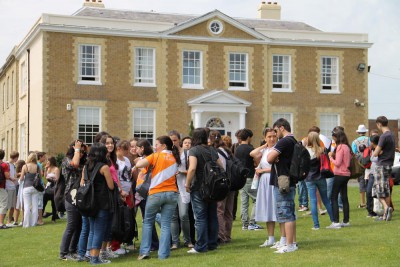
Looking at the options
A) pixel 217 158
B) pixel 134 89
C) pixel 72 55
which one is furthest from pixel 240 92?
pixel 217 158

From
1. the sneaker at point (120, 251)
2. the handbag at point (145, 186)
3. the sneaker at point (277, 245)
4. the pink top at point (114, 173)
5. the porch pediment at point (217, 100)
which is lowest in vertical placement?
the sneaker at point (120, 251)

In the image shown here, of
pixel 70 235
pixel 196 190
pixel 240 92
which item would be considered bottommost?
pixel 70 235

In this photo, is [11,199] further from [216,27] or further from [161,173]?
[216,27]

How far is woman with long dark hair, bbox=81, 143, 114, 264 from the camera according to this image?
35.1 feet

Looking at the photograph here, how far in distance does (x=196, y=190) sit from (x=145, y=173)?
0.84 m

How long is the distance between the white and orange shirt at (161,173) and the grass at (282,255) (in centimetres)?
108

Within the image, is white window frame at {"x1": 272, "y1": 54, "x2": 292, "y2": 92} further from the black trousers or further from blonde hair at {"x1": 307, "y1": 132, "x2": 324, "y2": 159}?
blonde hair at {"x1": 307, "y1": 132, "x2": 324, "y2": 159}

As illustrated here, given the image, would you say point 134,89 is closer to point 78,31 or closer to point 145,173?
point 78,31

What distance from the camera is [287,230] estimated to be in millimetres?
10922

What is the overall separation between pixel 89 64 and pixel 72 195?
23748 millimetres

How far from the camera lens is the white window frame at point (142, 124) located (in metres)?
35.0

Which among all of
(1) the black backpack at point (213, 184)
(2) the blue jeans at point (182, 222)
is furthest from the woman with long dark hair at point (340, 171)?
(1) the black backpack at point (213, 184)

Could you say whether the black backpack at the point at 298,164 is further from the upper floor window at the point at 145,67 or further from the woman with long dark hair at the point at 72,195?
the upper floor window at the point at 145,67

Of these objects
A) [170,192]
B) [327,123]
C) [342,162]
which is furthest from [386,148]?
[327,123]
